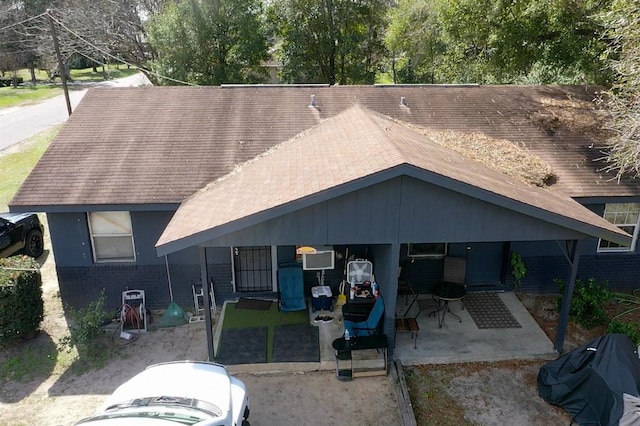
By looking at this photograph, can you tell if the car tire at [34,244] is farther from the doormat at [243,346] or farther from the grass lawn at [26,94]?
the grass lawn at [26,94]

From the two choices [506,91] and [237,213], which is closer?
[237,213]

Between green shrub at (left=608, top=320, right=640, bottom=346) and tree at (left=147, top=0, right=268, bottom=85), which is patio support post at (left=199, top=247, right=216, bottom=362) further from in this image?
tree at (left=147, top=0, right=268, bottom=85)

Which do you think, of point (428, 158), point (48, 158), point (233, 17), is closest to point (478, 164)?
point (428, 158)

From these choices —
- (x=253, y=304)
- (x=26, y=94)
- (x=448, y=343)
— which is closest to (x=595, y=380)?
(x=448, y=343)

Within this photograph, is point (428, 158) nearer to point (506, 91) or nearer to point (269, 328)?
point (269, 328)

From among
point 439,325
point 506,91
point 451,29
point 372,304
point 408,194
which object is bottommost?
point 439,325

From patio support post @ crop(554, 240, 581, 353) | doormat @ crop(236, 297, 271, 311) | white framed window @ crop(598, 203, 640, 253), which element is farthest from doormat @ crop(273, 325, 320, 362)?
white framed window @ crop(598, 203, 640, 253)

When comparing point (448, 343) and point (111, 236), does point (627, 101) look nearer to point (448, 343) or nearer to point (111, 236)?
point (448, 343)
